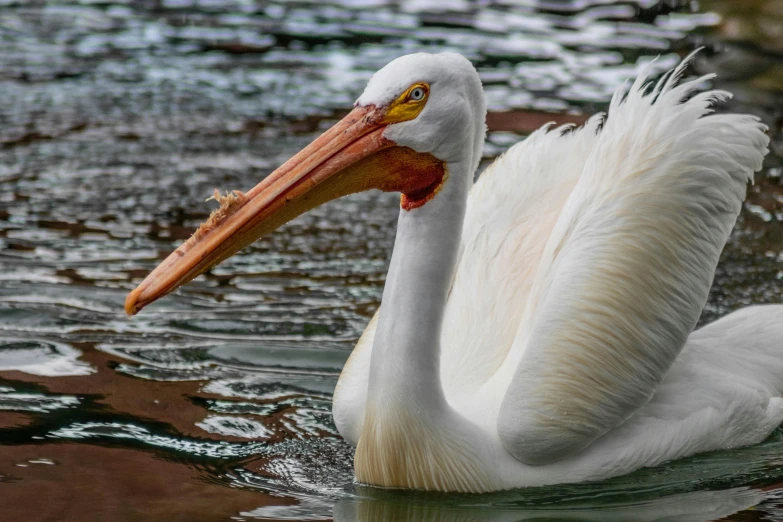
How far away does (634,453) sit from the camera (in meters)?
3.58

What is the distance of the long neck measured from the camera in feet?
10.8

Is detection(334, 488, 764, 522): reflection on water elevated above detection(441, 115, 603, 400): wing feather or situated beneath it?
situated beneath

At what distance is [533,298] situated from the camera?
12.0 feet

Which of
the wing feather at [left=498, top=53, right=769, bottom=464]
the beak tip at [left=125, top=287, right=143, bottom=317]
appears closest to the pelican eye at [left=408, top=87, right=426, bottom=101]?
the wing feather at [left=498, top=53, right=769, bottom=464]

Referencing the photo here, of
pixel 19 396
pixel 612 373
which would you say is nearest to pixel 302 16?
pixel 19 396

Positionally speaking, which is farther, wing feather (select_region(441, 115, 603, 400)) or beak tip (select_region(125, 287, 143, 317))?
wing feather (select_region(441, 115, 603, 400))

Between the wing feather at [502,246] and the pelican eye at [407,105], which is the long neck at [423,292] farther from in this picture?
the wing feather at [502,246]

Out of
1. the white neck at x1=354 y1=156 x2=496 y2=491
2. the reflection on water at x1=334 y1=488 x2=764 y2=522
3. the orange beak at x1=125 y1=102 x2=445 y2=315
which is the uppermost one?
the orange beak at x1=125 y1=102 x2=445 y2=315

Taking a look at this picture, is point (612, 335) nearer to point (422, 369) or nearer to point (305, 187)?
point (422, 369)

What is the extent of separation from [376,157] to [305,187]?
21 cm

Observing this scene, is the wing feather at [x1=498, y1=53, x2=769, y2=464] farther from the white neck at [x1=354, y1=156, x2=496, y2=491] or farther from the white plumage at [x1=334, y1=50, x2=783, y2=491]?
the white neck at [x1=354, y1=156, x2=496, y2=491]

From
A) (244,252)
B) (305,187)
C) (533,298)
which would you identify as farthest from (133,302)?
(244,252)

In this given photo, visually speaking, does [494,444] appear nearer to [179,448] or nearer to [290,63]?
[179,448]

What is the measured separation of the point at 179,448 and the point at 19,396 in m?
0.69
